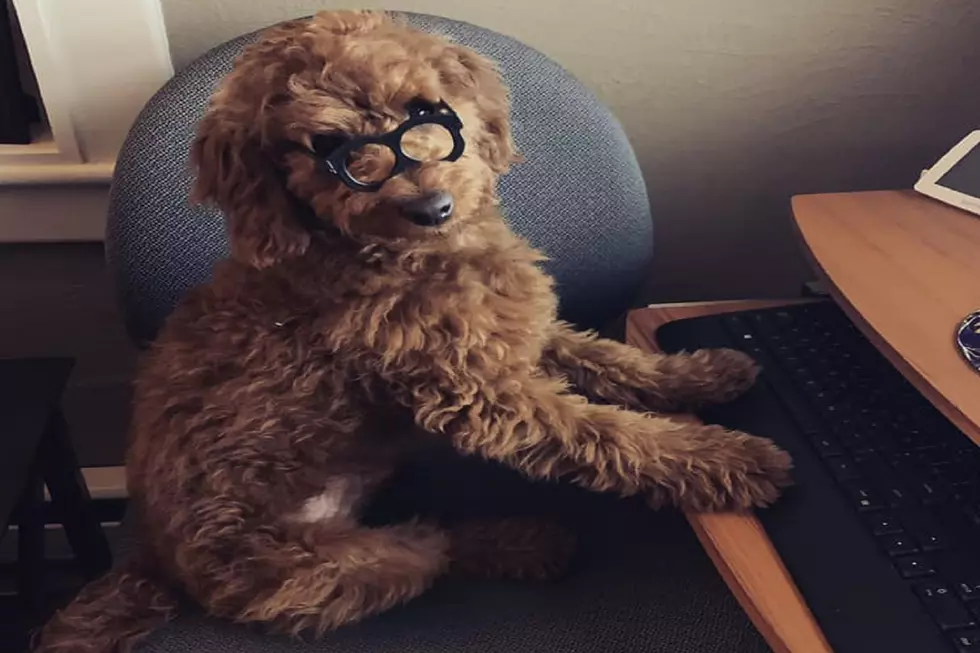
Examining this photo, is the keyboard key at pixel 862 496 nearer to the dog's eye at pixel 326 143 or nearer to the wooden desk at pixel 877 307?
the wooden desk at pixel 877 307

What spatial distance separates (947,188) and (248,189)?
787 mm

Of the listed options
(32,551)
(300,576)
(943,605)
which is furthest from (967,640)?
(32,551)

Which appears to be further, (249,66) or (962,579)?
(249,66)

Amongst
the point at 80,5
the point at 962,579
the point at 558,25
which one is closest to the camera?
the point at 962,579

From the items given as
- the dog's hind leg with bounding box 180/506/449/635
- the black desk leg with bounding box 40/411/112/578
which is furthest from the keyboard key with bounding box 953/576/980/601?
the black desk leg with bounding box 40/411/112/578

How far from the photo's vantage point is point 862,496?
820 mm

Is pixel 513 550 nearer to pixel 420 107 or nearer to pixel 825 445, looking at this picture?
pixel 825 445

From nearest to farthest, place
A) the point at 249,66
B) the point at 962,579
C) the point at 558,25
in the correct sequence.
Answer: the point at 962,579
the point at 249,66
the point at 558,25

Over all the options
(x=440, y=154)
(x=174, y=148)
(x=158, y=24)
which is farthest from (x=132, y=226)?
(x=440, y=154)

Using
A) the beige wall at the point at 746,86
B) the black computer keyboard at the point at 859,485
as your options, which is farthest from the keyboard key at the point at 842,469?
the beige wall at the point at 746,86

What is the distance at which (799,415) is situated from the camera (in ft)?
3.03

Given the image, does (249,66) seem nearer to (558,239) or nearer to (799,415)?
(558,239)

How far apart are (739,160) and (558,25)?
33cm

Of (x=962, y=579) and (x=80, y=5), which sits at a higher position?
(x=80, y=5)
